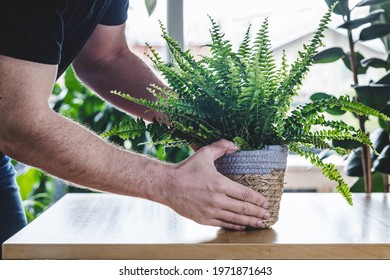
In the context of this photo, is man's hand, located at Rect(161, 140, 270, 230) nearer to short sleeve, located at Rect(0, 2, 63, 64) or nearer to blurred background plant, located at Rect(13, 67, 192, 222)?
short sleeve, located at Rect(0, 2, 63, 64)

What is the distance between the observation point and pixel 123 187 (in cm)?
106

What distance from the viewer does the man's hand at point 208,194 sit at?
1030 mm

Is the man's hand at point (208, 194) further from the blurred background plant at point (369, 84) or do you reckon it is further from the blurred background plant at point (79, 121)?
the blurred background plant at point (79, 121)

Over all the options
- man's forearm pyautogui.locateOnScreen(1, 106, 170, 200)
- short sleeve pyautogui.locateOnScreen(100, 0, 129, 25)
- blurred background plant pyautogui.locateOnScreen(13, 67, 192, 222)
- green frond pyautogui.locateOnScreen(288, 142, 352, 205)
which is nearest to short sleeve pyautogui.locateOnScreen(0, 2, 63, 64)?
man's forearm pyautogui.locateOnScreen(1, 106, 170, 200)

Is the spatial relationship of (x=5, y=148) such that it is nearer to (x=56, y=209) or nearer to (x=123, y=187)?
(x=123, y=187)

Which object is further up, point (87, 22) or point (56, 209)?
point (87, 22)

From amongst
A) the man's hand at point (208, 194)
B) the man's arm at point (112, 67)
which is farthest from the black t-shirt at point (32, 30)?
the man's arm at point (112, 67)

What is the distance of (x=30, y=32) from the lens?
1042mm

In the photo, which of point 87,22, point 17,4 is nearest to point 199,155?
point 17,4

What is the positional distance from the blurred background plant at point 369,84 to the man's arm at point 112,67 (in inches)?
25.7
